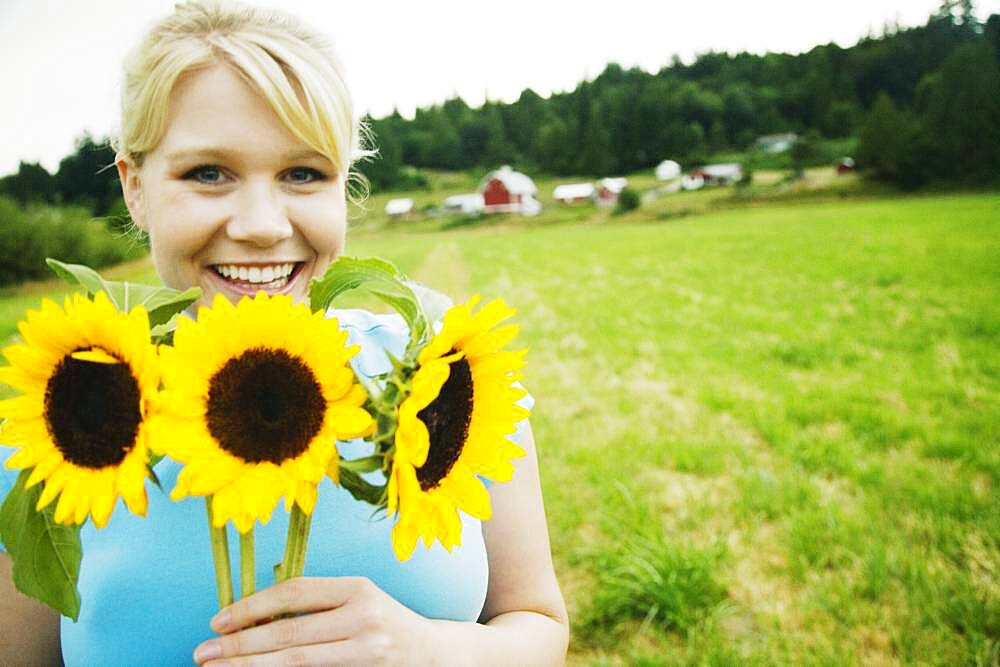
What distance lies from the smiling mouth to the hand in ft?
1.83

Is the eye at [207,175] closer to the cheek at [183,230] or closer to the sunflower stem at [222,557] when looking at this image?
the cheek at [183,230]

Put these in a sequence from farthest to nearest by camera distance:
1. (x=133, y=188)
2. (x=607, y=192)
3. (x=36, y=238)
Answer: (x=607, y=192) → (x=36, y=238) → (x=133, y=188)

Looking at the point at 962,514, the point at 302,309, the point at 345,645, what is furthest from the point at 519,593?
the point at 962,514

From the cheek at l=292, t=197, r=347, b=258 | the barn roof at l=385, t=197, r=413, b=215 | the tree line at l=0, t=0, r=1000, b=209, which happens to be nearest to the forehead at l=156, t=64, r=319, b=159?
the cheek at l=292, t=197, r=347, b=258

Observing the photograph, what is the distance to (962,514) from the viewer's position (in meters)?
3.49

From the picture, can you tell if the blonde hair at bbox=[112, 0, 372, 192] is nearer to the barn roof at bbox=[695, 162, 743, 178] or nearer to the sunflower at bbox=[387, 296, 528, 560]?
the sunflower at bbox=[387, 296, 528, 560]

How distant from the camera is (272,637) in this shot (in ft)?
2.58

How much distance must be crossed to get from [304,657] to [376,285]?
471 mm

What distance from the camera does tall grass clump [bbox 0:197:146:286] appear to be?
1341cm

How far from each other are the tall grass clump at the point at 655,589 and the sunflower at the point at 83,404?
8.76 feet

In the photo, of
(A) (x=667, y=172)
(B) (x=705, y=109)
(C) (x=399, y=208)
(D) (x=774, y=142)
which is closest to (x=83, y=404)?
(C) (x=399, y=208)

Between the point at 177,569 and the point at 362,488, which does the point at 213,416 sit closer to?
the point at 362,488

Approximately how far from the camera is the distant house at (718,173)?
224 feet

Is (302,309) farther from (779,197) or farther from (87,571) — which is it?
(779,197)
